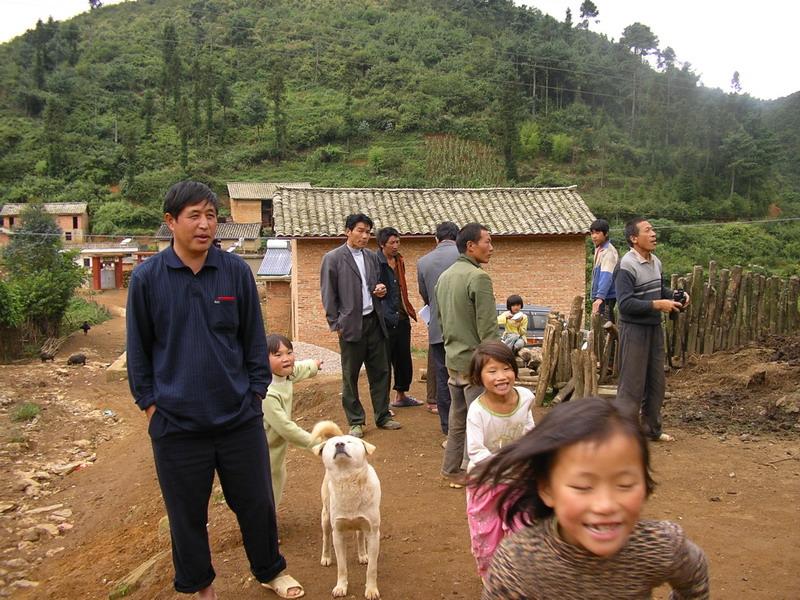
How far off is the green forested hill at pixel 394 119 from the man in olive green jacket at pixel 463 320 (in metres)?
33.8

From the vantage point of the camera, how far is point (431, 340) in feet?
20.5

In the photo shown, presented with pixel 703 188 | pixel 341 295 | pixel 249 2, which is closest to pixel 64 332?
pixel 341 295

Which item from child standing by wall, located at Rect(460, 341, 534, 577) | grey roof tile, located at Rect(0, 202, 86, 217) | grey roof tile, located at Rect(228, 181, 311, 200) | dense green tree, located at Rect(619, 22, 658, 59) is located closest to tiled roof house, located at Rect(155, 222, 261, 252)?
grey roof tile, located at Rect(228, 181, 311, 200)

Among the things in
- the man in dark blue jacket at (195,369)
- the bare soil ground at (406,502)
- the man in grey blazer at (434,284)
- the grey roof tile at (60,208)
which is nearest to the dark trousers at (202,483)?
the man in dark blue jacket at (195,369)

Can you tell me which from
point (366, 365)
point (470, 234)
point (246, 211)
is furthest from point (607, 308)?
point (246, 211)

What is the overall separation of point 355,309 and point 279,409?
237 centimetres

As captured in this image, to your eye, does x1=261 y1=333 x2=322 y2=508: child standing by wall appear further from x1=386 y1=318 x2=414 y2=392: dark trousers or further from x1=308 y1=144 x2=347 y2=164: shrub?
x1=308 y1=144 x2=347 y2=164: shrub

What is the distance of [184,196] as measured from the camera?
10.4 feet

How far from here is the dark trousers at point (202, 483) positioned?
10.3ft

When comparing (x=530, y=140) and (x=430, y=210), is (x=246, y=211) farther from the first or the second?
(x=430, y=210)

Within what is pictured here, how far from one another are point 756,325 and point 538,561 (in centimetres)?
1035

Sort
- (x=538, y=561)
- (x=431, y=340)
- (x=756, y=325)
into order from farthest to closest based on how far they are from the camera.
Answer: (x=756, y=325) → (x=431, y=340) → (x=538, y=561)

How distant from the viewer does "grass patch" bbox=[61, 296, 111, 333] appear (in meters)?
22.8

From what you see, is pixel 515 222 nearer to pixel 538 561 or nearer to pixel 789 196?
pixel 538 561
